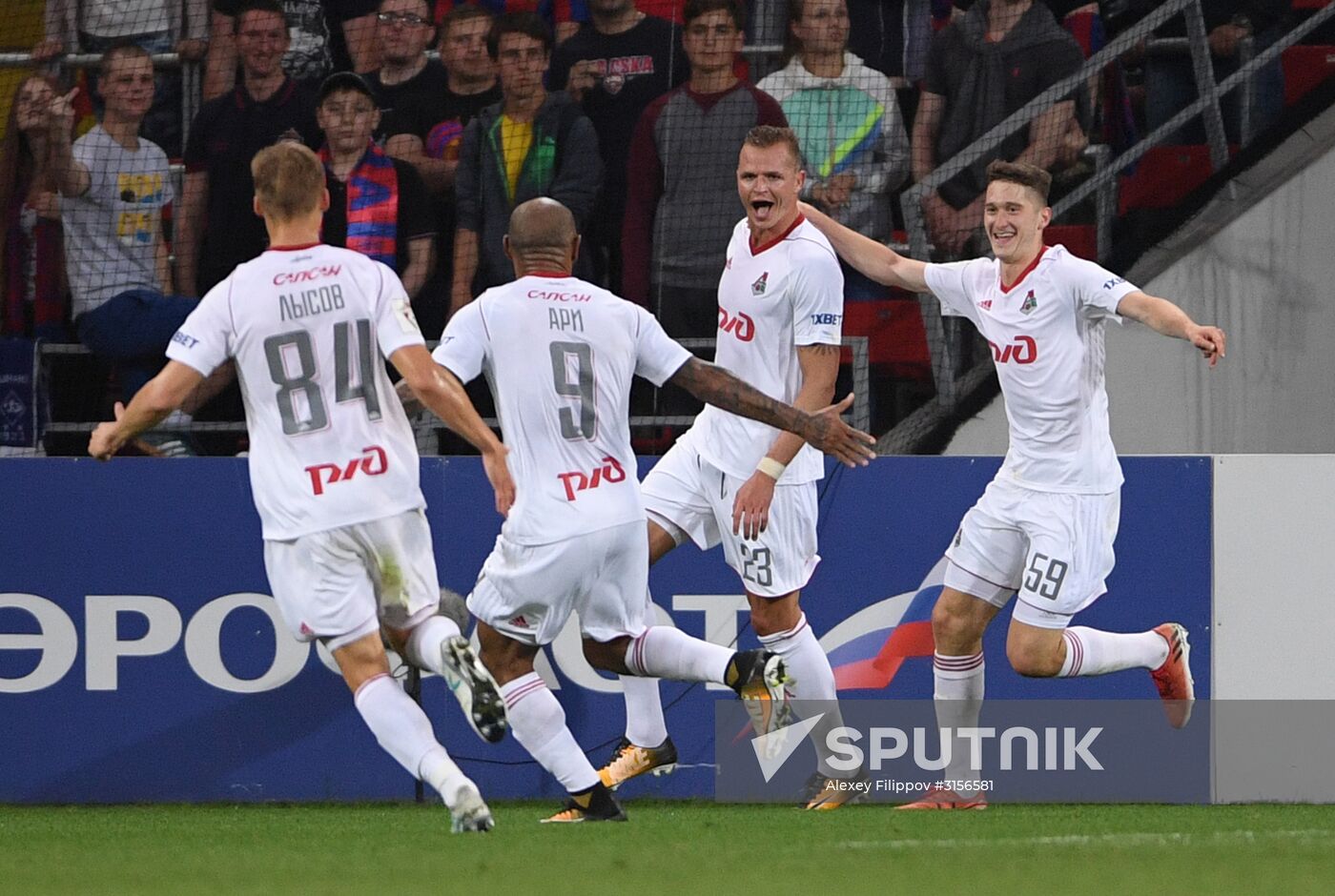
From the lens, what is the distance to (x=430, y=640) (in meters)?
5.41

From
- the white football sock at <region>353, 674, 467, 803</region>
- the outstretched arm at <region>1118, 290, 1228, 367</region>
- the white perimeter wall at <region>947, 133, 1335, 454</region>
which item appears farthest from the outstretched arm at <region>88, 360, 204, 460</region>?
the white perimeter wall at <region>947, 133, 1335, 454</region>

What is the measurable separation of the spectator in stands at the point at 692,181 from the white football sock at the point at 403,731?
417 centimetres

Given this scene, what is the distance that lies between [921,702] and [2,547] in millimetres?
3631

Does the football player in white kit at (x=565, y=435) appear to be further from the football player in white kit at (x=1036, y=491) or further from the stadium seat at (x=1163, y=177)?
the stadium seat at (x=1163, y=177)

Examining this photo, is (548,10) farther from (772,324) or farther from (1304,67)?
(1304,67)

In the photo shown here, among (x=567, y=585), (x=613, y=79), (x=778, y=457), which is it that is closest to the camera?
(x=567, y=585)

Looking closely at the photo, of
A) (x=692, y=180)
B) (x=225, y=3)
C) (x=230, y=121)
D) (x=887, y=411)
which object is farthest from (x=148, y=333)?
(x=887, y=411)

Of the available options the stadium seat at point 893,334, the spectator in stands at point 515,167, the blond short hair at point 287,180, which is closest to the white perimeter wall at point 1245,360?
the stadium seat at point 893,334

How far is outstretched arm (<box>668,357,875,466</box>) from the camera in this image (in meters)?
5.91

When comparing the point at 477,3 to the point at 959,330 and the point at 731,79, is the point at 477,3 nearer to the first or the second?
the point at 731,79

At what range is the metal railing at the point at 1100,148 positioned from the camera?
30.8 feet

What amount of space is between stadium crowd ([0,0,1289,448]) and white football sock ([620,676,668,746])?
114 inches

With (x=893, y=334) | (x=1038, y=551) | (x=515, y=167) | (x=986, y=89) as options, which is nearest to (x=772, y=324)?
(x=1038, y=551)

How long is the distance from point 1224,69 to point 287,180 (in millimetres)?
6481
